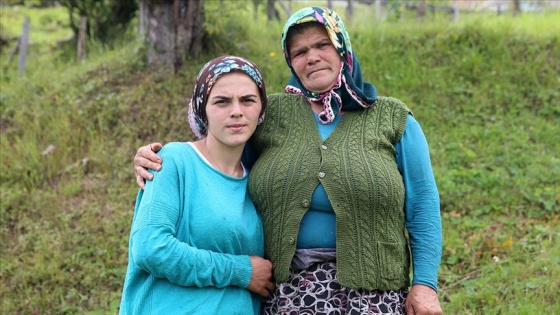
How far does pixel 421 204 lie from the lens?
2.59m

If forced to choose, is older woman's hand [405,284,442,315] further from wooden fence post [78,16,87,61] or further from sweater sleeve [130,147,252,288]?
wooden fence post [78,16,87,61]

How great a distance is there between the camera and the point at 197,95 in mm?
2521

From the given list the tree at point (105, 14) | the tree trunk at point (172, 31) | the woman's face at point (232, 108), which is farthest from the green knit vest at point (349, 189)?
the tree at point (105, 14)

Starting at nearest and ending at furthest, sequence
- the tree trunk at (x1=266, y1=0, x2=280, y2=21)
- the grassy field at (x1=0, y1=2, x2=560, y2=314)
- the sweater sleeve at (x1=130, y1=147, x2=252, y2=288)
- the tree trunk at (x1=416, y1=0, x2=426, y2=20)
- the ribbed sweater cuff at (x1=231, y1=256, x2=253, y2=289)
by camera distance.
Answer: the sweater sleeve at (x1=130, y1=147, x2=252, y2=288), the ribbed sweater cuff at (x1=231, y1=256, x2=253, y2=289), the grassy field at (x1=0, y1=2, x2=560, y2=314), the tree trunk at (x1=416, y1=0, x2=426, y2=20), the tree trunk at (x1=266, y1=0, x2=280, y2=21)

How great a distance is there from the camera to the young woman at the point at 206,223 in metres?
2.34

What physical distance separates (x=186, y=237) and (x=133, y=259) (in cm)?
21

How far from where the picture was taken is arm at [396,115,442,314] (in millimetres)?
2574

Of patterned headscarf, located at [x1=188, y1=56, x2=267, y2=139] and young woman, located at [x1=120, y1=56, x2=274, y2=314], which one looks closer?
young woman, located at [x1=120, y1=56, x2=274, y2=314]

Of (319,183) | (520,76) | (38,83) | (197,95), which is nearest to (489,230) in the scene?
(520,76)

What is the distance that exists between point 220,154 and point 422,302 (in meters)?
0.98

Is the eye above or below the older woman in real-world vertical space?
above

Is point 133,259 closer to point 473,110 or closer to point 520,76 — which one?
point 473,110

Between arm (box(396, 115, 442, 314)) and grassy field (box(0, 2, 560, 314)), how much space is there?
5.59 feet

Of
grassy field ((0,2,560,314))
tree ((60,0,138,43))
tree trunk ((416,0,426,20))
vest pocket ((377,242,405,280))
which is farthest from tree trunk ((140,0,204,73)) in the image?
vest pocket ((377,242,405,280))
